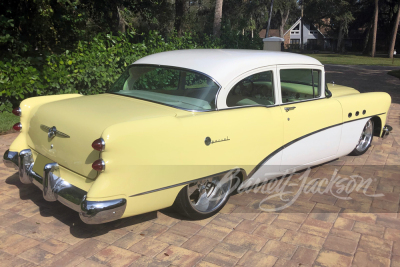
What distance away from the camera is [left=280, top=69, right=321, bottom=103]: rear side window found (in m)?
4.51

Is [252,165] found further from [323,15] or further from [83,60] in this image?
[323,15]

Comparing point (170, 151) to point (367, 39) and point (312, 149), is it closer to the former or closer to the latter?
point (312, 149)

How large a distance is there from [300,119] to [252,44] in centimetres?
997

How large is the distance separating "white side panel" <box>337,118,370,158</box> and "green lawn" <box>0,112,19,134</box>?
5.67 m

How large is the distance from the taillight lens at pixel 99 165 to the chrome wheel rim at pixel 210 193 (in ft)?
3.57

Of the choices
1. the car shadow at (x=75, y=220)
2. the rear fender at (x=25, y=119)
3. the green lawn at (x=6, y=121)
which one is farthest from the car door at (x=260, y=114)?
the green lawn at (x=6, y=121)

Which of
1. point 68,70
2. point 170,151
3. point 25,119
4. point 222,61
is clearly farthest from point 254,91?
point 68,70

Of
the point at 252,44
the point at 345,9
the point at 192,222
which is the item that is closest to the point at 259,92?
the point at 192,222

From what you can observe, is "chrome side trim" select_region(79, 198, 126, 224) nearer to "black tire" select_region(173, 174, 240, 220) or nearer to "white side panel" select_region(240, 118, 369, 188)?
"black tire" select_region(173, 174, 240, 220)

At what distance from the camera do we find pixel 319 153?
193 inches

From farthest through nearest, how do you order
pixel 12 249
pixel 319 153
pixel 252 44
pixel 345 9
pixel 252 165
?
1. pixel 345 9
2. pixel 252 44
3. pixel 319 153
4. pixel 252 165
5. pixel 12 249

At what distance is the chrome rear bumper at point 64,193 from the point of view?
307 centimetres

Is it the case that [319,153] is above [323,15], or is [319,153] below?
below

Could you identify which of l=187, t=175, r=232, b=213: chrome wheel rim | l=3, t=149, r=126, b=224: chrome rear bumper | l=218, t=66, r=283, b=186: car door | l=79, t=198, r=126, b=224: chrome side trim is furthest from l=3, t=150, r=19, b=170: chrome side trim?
l=218, t=66, r=283, b=186: car door
